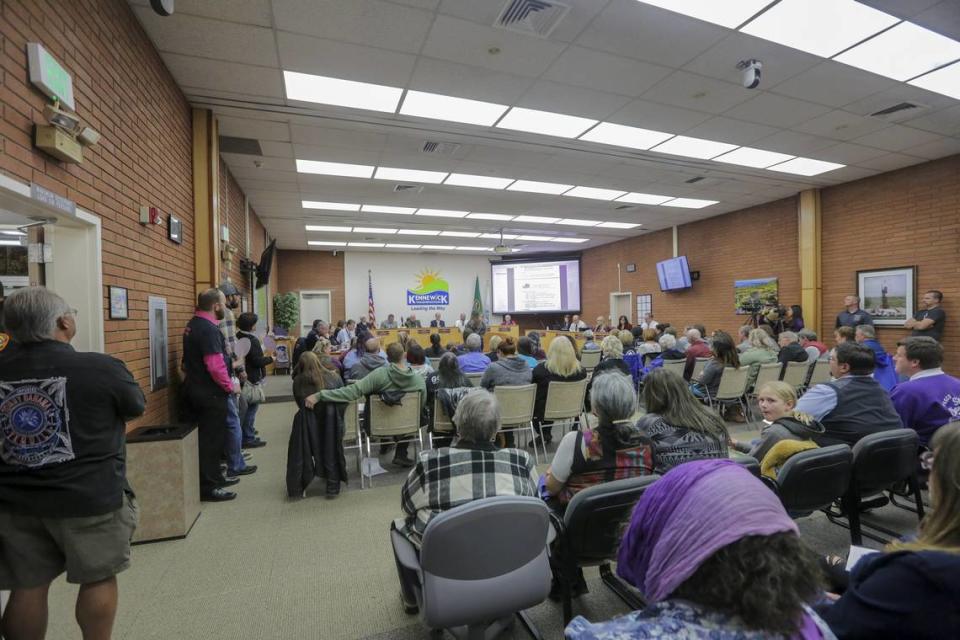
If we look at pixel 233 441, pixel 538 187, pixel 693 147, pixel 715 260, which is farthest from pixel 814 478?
pixel 715 260

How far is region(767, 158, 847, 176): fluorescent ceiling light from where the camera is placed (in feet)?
20.6

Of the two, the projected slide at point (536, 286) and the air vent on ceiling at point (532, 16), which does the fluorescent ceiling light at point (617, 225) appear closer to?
the projected slide at point (536, 286)

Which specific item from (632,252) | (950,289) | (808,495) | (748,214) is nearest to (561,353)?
(808,495)

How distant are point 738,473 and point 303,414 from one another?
10.2 ft

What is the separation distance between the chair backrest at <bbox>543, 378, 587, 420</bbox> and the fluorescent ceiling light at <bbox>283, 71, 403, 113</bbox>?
10.3 feet

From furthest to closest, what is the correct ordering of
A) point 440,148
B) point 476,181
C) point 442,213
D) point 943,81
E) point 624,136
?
1. point 442,213
2. point 476,181
3. point 440,148
4. point 624,136
5. point 943,81

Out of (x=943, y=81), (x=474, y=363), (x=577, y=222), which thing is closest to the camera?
(x=943, y=81)

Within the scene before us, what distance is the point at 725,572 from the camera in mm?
770

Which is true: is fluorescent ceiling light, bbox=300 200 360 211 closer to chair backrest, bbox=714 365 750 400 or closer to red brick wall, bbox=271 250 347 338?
red brick wall, bbox=271 250 347 338

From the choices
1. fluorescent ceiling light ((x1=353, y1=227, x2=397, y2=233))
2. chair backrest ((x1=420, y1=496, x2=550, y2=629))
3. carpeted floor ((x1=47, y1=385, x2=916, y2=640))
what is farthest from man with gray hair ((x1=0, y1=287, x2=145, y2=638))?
fluorescent ceiling light ((x1=353, y1=227, x2=397, y2=233))

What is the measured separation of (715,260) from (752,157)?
4.18 metres

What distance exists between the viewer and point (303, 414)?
3305mm

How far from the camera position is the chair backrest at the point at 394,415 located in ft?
11.5

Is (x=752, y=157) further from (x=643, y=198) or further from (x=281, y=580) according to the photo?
(x=281, y=580)
